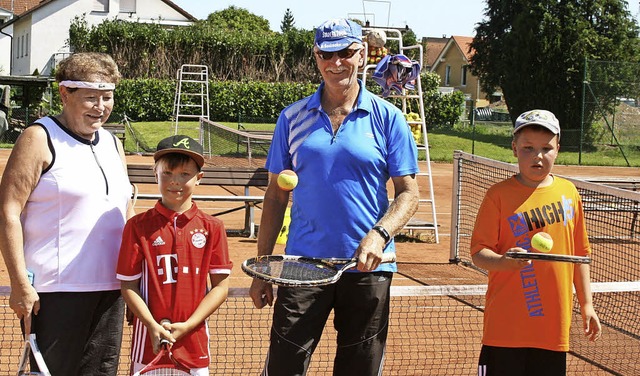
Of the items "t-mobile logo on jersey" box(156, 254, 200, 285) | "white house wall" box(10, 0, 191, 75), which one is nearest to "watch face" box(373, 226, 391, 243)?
"t-mobile logo on jersey" box(156, 254, 200, 285)

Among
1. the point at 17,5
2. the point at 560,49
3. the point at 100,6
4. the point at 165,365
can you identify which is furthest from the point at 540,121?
the point at 17,5

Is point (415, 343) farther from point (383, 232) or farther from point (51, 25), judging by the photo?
point (51, 25)

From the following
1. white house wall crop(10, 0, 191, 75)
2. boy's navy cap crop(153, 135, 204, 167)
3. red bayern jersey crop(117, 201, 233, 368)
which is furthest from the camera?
white house wall crop(10, 0, 191, 75)

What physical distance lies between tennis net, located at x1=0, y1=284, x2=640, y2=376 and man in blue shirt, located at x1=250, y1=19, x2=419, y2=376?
1226 millimetres

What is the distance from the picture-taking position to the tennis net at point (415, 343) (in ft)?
19.6

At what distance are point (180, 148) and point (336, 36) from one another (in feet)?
2.77

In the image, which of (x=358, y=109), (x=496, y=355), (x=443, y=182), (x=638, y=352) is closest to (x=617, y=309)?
(x=638, y=352)

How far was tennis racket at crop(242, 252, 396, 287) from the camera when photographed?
3.39 metres

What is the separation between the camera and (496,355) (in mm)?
3980

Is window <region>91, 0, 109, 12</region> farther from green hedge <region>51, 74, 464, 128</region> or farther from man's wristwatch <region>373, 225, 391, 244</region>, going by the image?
man's wristwatch <region>373, 225, 391, 244</region>

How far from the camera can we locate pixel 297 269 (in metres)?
3.62

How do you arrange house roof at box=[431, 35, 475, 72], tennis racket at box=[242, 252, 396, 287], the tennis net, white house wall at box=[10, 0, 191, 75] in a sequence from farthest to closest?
house roof at box=[431, 35, 475, 72]
white house wall at box=[10, 0, 191, 75]
the tennis net
tennis racket at box=[242, 252, 396, 287]

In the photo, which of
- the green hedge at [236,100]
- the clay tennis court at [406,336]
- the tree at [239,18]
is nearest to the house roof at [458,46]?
the tree at [239,18]

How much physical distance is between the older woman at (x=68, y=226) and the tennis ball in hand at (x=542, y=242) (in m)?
1.83
